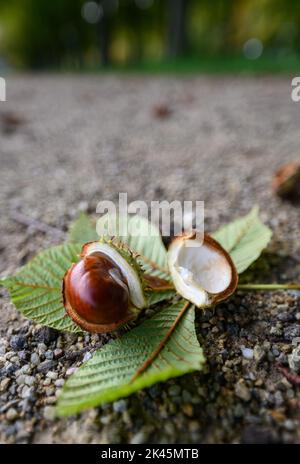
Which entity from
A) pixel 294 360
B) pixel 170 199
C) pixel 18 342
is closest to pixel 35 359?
pixel 18 342

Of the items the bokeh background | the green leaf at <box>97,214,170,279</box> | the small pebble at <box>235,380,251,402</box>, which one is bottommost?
the small pebble at <box>235,380,251,402</box>

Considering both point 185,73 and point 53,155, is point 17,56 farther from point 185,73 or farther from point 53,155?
point 53,155

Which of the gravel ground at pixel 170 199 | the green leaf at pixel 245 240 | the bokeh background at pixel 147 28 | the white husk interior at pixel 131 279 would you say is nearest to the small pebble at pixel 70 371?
the gravel ground at pixel 170 199

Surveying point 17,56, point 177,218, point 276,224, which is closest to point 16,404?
point 177,218

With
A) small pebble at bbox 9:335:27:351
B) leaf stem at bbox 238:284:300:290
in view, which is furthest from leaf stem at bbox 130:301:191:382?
small pebble at bbox 9:335:27:351

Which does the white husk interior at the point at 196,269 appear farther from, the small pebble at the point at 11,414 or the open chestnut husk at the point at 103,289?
the small pebble at the point at 11,414

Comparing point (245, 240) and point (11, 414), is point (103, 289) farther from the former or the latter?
point (245, 240)

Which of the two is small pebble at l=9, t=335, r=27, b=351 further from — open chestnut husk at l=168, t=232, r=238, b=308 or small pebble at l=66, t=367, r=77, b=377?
open chestnut husk at l=168, t=232, r=238, b=308
